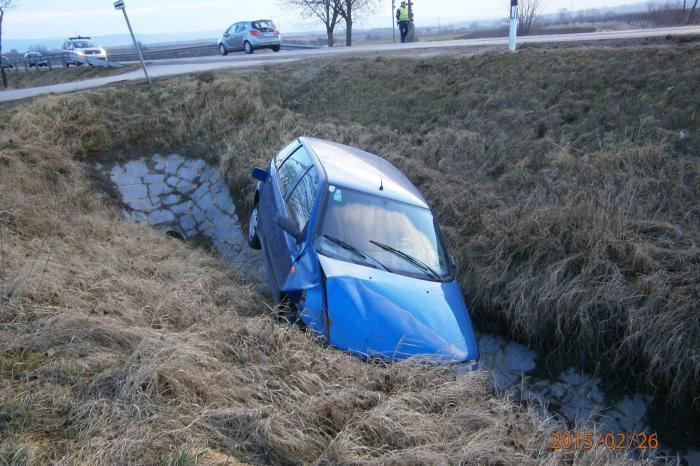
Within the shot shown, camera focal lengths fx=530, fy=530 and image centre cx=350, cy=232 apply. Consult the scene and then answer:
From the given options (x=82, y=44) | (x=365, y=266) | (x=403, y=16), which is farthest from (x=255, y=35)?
(x=365, y=266)

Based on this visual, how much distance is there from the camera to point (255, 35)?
74.9 feet

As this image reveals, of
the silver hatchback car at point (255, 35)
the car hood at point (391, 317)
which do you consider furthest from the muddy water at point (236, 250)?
the silver hatchback car at point (255, 35)

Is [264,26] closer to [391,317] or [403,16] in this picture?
[403,16]

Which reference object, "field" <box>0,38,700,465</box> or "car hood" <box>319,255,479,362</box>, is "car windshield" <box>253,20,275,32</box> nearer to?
"field" <box>0,38,700,465</box>

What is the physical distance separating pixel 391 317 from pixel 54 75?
27.8 metres

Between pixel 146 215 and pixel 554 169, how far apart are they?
23.0ft

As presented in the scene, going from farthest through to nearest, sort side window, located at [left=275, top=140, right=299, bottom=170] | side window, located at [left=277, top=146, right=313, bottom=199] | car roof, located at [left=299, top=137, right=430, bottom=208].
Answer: side window, located at [left=275, top=140, right=299, bottom=170]
side window, located at [left=277, top=146, right=313, bottom=199]
car roof, located at [left=299, top=137, right=430, bottom=208]

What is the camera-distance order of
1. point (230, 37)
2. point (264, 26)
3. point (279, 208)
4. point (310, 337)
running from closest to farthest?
point (310, 337)
point (279, 208)
point (264, 26)
point (230, 37)

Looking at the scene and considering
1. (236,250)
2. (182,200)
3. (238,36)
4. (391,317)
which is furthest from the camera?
(238,36)

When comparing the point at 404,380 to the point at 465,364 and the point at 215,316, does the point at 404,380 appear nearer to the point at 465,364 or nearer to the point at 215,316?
the point at 465,364

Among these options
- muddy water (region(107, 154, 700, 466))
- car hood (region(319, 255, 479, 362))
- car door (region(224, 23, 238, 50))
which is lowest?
muddy water (region(107, 154, 700, 466))

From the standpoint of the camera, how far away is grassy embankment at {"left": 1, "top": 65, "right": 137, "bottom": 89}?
2065cm

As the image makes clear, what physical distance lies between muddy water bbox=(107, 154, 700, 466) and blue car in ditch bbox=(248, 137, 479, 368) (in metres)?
0.77

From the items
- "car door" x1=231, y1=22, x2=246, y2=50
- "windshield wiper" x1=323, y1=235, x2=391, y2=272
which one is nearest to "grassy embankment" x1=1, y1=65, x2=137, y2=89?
"car door" x1=231, y1=22, x2=246, y2=50
